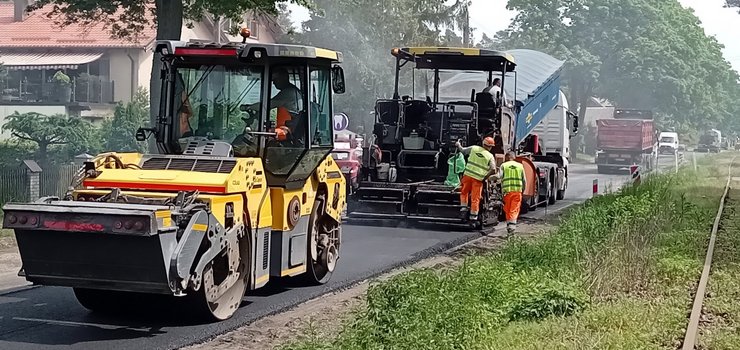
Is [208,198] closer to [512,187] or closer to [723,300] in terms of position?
[723,300]

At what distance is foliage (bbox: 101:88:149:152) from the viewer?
28.2m

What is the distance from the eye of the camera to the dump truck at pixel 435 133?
57.2 ft

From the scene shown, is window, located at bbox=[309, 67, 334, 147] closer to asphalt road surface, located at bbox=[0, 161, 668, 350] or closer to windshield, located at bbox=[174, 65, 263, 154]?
windshield, located at bbox=[174, 65, 263, 154]

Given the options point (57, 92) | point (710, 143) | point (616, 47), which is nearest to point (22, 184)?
point (57, 92)

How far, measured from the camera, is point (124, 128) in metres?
29.1

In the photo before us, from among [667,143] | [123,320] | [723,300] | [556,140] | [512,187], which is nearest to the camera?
[123,320]

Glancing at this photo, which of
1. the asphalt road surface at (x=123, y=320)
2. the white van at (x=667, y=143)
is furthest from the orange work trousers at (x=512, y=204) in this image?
the white van at (x=667, y=143)

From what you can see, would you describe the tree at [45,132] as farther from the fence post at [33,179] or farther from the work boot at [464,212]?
the work boot at [464,212]

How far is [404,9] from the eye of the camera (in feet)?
134

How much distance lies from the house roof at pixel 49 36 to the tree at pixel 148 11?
1454cm

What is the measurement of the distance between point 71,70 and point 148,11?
15893 millimetres

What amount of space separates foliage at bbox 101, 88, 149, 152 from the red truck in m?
22.8

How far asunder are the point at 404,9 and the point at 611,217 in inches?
1041

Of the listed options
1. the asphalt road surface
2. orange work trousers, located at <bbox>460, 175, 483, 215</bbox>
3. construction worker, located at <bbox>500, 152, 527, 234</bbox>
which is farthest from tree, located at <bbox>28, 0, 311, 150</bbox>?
the asphalt road surface
